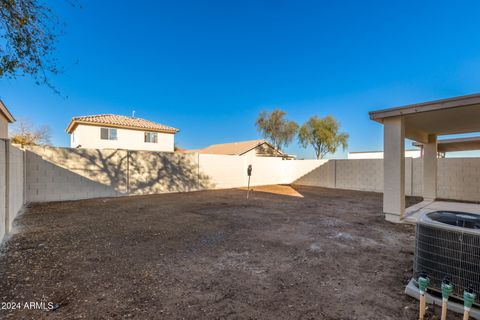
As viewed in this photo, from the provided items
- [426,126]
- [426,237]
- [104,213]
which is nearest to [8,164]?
[104,213]

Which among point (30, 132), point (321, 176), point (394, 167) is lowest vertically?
point (321, 176)

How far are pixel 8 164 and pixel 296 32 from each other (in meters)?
12.9

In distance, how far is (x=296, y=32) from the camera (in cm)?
1218

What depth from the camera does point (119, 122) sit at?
57.7ft

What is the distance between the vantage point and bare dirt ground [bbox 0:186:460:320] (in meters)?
2.13

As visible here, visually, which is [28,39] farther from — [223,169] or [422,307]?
[223,169]

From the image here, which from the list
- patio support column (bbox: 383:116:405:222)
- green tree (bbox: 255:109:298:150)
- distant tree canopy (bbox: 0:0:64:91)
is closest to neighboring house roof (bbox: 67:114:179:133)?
green tree (bbox: 255:109:298:150)

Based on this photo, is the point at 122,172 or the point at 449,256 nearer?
the point at 449,256

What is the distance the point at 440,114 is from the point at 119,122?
739 inches

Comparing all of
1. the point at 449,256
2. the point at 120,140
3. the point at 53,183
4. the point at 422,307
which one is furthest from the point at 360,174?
the point at 120,140

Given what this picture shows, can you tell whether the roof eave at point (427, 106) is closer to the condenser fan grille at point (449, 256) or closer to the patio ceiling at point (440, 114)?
the patio ceiling at point (440, 114)

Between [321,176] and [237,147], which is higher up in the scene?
[237,147]

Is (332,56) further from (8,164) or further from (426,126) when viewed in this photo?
(8,164)

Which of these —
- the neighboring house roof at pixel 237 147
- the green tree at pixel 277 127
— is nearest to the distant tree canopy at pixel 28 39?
the neighboring house roof at pixel 237 147
